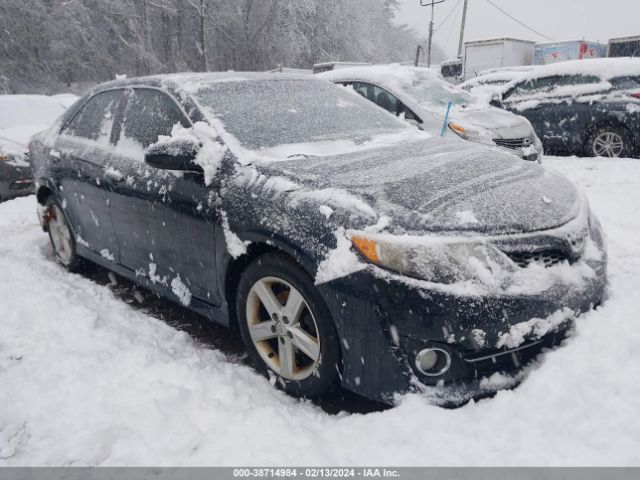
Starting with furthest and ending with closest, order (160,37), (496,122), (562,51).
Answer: (160,37) → (562,51) → (496,122)

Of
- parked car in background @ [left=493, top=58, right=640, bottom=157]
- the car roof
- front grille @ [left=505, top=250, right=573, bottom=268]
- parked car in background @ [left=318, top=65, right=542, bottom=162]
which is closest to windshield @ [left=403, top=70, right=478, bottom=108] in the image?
parked car in background @ [left=318, top=65, right=542, bottom=162]

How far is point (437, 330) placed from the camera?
2059 mm

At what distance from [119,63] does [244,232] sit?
3364 cm

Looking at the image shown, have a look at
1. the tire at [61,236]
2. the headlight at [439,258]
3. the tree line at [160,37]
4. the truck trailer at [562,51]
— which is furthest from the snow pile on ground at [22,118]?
the tree line at [160,37]

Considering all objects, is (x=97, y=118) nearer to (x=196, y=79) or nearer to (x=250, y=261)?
(x=196, y=79)

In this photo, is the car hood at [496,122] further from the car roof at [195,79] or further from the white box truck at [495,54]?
the white box truck at [495,54]

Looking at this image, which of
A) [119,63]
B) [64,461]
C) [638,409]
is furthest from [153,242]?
[119,63]

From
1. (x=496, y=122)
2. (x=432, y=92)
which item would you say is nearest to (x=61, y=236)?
(x=432, y=92)

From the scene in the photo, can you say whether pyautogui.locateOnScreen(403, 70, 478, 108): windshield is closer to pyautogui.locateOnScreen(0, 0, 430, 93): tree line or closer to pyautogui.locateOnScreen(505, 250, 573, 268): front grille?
pyautogui.locateOnScreen(505, 250, 573, 268): front grille

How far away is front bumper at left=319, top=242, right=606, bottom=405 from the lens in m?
2.05

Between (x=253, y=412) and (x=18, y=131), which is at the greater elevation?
(x=18, y=131)

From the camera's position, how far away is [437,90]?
289 inches

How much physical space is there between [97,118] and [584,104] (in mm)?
7199

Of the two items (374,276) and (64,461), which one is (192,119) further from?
(64,461)
